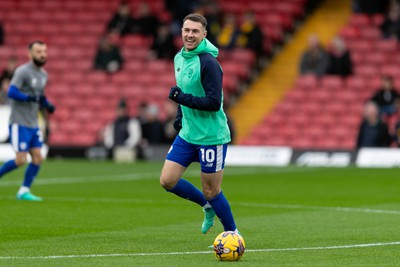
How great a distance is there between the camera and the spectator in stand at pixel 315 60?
105 feet

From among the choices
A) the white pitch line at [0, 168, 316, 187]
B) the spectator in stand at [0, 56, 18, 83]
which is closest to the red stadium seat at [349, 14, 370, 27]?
the white pitch line at [0, 168, 316, 187]

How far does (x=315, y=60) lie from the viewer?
3222 cm

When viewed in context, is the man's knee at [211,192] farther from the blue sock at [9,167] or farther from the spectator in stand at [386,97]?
the spectator in stand at [386,97]

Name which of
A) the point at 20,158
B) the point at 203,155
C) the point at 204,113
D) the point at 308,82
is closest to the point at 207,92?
the point at 204,113

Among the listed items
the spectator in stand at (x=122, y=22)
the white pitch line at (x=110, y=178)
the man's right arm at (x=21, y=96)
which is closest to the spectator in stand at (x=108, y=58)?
the spectator in stand at (x=122, y=22)

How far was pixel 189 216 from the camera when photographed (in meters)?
15.7

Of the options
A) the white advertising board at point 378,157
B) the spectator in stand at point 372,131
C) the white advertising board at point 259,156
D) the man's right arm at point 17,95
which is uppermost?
the man's right arm at point 17,95

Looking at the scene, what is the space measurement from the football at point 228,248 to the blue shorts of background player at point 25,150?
7622 millimetres

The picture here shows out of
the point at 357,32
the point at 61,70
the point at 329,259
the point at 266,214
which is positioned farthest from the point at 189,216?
the point at 61,70

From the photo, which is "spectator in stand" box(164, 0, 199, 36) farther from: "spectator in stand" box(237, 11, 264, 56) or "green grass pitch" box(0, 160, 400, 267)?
"green grass pitch" box(0, 160, 400, 267)

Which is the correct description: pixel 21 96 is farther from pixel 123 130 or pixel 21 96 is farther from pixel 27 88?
pixel 123 130

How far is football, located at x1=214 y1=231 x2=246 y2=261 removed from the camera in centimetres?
1070

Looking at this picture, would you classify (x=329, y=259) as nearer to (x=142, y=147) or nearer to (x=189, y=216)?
(x=189, y=216)

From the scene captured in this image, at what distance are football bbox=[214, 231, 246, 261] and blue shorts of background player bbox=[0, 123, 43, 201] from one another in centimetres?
762
